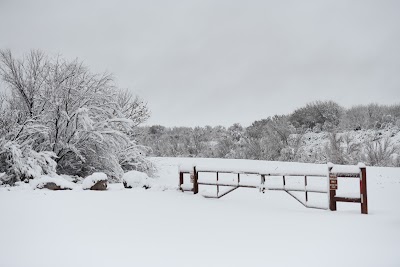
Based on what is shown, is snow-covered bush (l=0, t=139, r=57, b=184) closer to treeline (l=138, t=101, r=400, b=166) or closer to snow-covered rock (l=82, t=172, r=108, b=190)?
snow-covered rock (l=82, t=172, r=108, b=190)

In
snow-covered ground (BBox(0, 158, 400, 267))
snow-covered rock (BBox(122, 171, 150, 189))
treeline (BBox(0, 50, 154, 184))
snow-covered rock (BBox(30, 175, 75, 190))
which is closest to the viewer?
snow-covered ground (BBox(0, 158, 400, 267))

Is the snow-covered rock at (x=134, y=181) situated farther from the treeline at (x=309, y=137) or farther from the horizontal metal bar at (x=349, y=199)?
the treeline at (x=309, y=137)

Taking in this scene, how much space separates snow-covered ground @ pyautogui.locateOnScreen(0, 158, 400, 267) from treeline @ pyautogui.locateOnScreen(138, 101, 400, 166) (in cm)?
2695

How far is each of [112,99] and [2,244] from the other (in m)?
15.6

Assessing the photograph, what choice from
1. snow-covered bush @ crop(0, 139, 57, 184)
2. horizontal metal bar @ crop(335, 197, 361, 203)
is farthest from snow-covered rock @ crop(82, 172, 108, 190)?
horizontal metal bar @ crop(335, 197, 361, 203)

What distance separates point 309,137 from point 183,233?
4695 centimetres

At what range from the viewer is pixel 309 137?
51.1m

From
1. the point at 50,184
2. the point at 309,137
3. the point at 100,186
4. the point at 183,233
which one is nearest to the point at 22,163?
the point at 50,184

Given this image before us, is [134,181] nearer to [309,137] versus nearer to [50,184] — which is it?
[50,184]

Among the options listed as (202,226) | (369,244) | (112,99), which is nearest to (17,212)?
(202,226)

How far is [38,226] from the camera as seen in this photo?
7.56 metres

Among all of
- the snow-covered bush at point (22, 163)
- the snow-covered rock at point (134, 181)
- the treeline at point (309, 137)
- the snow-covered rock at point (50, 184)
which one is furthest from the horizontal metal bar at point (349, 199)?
the treeline at point (309, 137)

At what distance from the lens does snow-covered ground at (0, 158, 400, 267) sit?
5.58 m

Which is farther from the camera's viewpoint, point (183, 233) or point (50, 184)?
point (50, 184)
